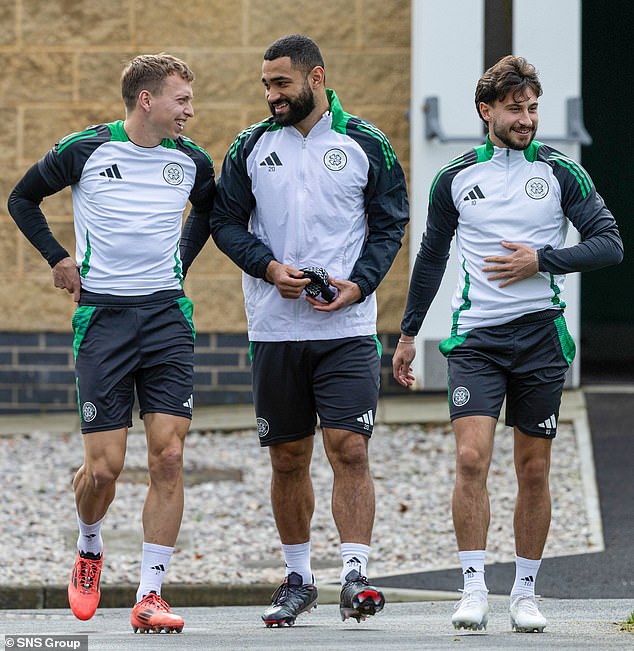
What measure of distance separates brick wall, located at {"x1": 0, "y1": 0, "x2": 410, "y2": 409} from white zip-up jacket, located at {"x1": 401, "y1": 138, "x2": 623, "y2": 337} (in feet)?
22.4

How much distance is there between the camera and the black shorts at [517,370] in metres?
5.71

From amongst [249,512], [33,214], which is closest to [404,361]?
[33,214]

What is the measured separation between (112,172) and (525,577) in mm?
2195

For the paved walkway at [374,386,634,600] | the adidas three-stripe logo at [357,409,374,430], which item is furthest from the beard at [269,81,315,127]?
the paved walkway at [374,386,634,600]

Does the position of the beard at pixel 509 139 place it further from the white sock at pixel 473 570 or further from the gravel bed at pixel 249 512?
the gravel bed at pixel 249 512

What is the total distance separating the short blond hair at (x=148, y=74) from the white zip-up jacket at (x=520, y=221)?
Result: 45.8 inches

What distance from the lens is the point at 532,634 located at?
5453 millimetres

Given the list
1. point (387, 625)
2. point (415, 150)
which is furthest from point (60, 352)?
point (387, 625)

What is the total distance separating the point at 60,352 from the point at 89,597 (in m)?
7.19

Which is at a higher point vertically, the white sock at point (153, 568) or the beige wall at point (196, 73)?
the beige wall at point (196, 73)

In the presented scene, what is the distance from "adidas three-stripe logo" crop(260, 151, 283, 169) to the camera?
5969 mm

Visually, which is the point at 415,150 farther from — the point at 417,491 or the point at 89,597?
the point at 89,597

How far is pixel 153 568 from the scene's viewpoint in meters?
5.78

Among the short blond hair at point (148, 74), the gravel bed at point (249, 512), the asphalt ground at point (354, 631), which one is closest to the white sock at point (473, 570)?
the asphalt ground at point (354, 631)
